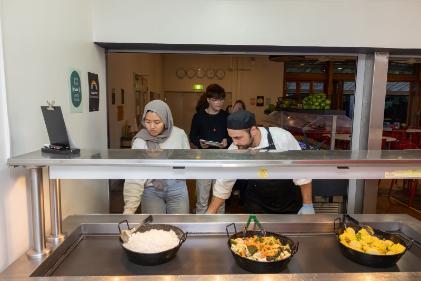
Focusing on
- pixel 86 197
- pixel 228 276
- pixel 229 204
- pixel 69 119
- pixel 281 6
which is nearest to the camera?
pixel 228 276

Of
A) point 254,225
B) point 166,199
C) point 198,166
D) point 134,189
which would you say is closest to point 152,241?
A: point 198,166

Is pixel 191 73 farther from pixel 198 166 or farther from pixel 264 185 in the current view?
pixel 198 166

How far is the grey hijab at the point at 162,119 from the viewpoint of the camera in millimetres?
2107

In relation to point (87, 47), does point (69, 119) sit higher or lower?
lower

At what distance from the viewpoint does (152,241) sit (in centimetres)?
139

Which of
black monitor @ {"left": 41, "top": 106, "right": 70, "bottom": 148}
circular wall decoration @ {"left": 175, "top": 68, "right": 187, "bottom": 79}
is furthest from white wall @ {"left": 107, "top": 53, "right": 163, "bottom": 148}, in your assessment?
black monitor @ {"left": 41, "top": 106, "right": 70, "bottom": 148}

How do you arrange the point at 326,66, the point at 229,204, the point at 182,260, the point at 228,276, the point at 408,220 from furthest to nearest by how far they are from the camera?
1. the point at 326,66
2. the point at 229,204
3. the point at 408,220
4. the point at 182,260
5. the point at 228,276

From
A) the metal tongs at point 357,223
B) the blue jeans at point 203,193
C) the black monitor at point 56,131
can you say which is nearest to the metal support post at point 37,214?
the black monitor at point 56,131

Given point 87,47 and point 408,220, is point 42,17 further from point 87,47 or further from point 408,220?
point 408,220

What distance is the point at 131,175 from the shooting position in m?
1.27

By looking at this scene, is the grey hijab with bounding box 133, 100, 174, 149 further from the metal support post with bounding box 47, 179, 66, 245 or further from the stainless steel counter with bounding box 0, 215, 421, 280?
the metal support post with bounding box 47, 179, 66, 245

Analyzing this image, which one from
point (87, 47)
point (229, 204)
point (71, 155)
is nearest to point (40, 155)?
point (71, 155)

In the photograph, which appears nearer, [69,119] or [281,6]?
[69,119]

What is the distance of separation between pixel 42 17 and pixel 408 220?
2.09 m
